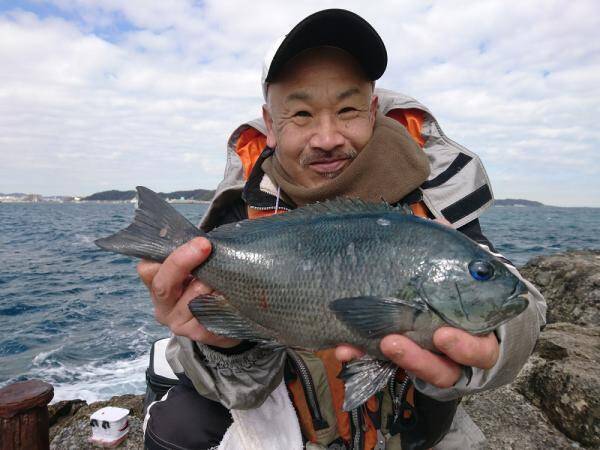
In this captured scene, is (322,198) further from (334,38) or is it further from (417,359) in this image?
(417,359)

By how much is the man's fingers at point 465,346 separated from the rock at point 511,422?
2.36 metres

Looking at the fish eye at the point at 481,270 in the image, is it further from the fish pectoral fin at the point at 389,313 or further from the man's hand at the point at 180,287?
the man's hand at the point at 180,287

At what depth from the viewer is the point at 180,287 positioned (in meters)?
2.76

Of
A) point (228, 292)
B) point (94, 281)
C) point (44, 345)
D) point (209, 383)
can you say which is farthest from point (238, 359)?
point (94, 281)

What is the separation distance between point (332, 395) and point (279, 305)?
1137 millimetres

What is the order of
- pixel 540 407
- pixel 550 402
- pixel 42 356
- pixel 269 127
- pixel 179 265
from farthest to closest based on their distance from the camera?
1. pixel 42 356
2. pixel 540 407
3. pixel 550 402
4. pixel 269 127
5. pixel 179 265

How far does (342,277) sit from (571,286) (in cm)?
856

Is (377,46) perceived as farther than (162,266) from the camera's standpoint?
Yes

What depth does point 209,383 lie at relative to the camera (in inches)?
120

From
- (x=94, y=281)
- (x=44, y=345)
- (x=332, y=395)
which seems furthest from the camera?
(x=94, y=281)

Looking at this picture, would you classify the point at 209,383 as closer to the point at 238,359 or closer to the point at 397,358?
the point at 238,359

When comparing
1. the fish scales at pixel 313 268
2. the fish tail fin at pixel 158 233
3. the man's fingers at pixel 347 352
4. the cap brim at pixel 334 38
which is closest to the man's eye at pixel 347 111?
the cap brim at pixel 334 38

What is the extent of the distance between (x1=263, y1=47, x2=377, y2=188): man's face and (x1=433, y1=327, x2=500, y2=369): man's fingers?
1.51 m

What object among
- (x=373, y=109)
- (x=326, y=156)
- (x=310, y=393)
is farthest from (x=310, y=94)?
(x=310, y=393)
